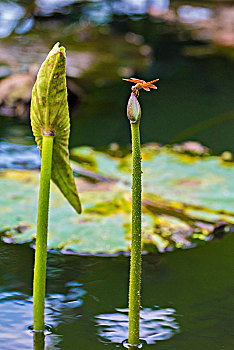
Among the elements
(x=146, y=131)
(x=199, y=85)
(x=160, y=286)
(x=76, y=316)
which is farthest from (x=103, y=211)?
(x=199, y=85)

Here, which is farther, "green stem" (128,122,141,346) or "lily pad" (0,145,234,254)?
"lily pad" (0,145,234,254)

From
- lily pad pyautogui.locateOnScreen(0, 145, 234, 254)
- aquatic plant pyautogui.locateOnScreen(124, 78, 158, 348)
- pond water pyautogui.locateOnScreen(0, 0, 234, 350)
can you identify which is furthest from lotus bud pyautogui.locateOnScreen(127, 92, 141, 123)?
lily pad pyautogui.locateOnScreen(0, 145, 234, 254)

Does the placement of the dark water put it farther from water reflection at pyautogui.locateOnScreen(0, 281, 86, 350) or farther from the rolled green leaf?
the rolled green leaf

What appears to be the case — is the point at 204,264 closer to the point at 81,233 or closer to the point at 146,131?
the point at 81,233

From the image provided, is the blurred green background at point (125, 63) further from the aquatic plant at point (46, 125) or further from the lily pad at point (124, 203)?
the aquatic plant at point (46, 125)

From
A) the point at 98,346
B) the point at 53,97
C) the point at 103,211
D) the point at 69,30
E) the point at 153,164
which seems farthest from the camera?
the point at 69,30

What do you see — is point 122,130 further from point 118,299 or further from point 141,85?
point 141,85

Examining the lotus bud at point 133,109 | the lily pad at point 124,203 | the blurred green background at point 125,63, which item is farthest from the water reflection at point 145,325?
the blurred green background at point 125,63

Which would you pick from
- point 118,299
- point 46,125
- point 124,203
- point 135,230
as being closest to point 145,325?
point 118,299
